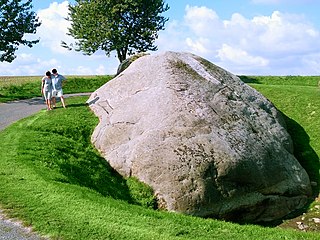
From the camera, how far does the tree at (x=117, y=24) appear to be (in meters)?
48.1

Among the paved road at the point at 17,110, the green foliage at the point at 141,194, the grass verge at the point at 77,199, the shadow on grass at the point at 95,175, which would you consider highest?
the paved road at the point at 17,110

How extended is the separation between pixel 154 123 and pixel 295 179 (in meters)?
6.71

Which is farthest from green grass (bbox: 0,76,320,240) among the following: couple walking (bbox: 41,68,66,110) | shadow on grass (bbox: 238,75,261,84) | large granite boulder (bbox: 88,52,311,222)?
shadow on grass (bbox: 238,75,261,84)

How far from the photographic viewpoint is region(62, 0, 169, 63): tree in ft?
158

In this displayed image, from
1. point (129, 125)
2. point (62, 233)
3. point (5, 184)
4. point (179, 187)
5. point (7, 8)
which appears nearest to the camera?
point (62, 233)

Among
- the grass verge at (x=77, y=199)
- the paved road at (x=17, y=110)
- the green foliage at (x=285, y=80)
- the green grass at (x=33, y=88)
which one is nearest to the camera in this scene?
the grass verge at (x=77, y=199)

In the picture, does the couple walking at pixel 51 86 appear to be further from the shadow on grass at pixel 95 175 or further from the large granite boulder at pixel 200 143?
the shadow on grass at pixel 95 175

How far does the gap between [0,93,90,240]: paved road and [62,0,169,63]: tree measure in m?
16.4

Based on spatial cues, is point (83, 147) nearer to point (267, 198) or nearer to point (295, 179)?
point (267, 198)

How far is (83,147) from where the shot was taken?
1902cm

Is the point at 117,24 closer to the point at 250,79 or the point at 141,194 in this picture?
the point at 250,79

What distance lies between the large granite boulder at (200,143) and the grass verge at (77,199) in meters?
1.00

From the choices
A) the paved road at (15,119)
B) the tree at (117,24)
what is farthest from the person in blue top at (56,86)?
the tree at (117,24)

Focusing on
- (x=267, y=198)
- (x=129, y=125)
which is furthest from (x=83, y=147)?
(x=267, y=198)
